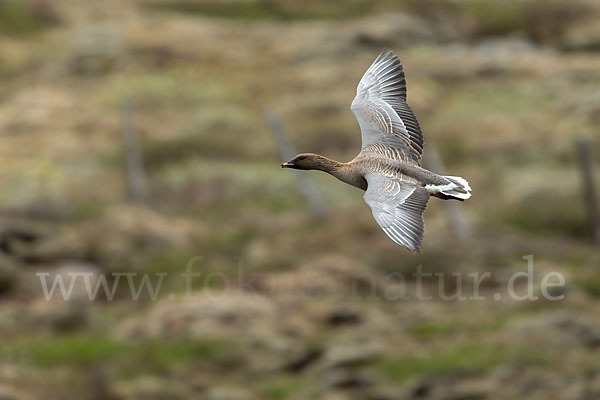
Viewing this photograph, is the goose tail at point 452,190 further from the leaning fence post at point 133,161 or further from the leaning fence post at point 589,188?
the leaning fence post at point 133,161

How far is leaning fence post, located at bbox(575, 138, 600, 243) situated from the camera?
30094 mm

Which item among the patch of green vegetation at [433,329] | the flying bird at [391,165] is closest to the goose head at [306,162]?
the flying bird at [391,165]

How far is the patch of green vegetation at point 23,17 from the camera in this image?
194ft

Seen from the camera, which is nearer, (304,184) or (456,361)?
(456,361)

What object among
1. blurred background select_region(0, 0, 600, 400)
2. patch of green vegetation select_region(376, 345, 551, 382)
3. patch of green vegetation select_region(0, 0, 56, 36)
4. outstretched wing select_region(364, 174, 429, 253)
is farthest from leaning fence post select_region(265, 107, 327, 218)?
patch of green vegetation select_region(0, 0, 56, 36)

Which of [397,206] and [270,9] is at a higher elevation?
[270,9]

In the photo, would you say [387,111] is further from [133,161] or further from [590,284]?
[133,161]

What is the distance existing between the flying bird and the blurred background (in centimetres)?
1328

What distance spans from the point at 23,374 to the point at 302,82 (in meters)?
29.8

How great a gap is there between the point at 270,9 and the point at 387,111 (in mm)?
55167

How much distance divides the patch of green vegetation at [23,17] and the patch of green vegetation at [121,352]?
36782 mm

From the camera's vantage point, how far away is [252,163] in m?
42.2

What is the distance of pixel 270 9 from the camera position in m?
65.2

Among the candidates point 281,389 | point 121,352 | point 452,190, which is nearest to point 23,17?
point 121,352
